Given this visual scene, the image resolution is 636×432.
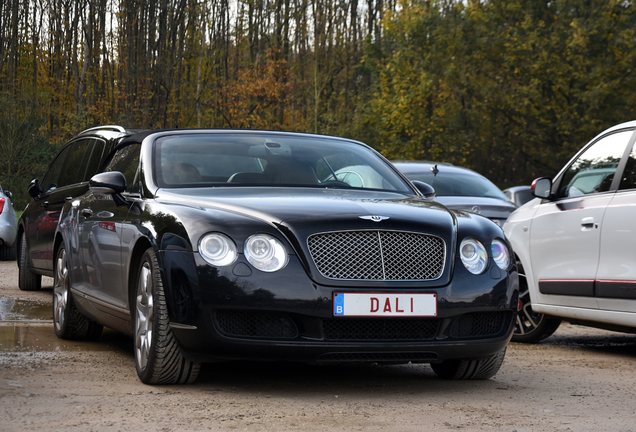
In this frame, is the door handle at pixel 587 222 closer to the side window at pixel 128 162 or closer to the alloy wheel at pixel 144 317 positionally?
the side window at pixel 128 162

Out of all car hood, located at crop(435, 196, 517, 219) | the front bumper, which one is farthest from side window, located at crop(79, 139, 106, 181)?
car hood, located at crop(435, 196, 517, 219)

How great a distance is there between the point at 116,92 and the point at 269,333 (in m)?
43.7

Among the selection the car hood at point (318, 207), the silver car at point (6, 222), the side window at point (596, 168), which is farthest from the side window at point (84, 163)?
the silver car at point (6, 222)

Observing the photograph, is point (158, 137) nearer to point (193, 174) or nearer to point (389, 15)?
point (193, 174)

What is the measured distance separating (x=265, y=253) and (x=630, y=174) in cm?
319

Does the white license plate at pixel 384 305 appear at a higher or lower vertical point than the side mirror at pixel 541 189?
lower

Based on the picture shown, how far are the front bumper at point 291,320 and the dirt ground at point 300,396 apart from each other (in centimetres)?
25

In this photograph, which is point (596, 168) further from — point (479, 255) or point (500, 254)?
point (479, 255)

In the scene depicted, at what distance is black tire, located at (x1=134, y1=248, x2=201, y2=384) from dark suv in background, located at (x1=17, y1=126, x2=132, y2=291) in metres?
2.66

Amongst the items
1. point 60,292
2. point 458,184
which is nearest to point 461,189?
point 458,184

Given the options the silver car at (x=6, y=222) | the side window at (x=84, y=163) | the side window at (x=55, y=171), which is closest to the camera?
the side window at (x=84, y=163)

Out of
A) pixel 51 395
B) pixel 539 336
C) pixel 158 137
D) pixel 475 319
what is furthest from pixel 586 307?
pixel 51 395

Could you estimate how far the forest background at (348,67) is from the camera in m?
43.4

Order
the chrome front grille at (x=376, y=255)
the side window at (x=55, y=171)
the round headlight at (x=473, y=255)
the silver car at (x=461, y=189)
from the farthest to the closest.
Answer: the silver car at (x=461, y=189), the side window at (x=55, y=171), the round headlight at (x=473, y=255), the chrome front grille at (x=376, y=255)
